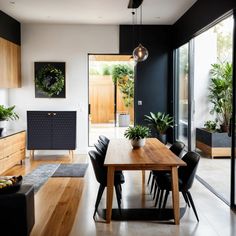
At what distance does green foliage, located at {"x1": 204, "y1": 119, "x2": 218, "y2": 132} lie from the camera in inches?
290

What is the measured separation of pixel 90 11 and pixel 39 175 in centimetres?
343

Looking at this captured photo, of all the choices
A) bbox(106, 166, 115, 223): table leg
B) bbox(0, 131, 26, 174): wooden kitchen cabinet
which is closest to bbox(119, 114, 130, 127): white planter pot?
bbox(0, 131, 26, 174): wooden kitchen cabinet

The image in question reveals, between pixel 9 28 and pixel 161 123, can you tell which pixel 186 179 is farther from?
pixel 9 28

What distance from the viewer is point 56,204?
177 inches

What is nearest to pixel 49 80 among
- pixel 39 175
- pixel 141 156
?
pixel 39 175

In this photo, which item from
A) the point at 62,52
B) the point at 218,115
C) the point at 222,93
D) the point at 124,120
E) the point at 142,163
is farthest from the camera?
the point at 124,120

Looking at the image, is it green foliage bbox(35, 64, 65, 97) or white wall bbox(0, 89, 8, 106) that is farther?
green foliage bbox(35, 64, 65, 97)

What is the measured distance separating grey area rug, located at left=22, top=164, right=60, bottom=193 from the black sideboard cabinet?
2.51 ft

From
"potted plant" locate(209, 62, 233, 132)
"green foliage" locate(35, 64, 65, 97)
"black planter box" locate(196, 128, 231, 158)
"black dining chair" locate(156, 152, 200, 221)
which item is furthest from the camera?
"green foliage" locate(35, 64, 65, 97)

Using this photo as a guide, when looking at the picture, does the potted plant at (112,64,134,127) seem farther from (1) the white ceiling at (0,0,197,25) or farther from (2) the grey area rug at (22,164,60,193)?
(2) the grey area rug at (22,164,60,193)

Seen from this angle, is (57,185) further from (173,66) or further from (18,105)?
(173,66)

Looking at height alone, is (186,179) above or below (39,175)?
above

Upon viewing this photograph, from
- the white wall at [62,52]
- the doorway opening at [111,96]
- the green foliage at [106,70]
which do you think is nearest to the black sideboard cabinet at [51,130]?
the white wall at [62,52]

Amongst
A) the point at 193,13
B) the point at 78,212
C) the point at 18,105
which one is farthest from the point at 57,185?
the point at 193,13
